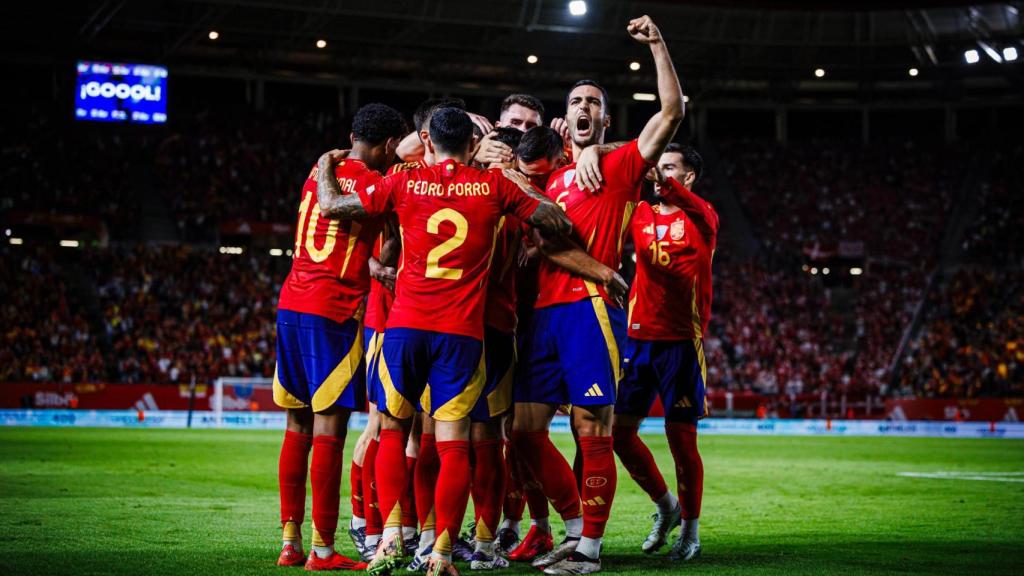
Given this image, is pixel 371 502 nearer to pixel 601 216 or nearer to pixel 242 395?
pixel 601 216

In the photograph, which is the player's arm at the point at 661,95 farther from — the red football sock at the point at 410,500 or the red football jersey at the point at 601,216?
the red football sock at the point at 410,500

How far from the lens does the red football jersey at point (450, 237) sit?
6.59 metres

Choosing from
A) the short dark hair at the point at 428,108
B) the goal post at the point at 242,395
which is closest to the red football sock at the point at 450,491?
the short dark hair at the point at 428,108

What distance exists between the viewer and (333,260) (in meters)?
7.27

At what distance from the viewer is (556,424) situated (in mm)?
30812

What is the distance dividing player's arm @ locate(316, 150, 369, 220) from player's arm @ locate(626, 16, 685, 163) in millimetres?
1787

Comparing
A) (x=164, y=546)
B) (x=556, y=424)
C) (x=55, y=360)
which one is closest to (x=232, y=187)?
(x=55, y=360)

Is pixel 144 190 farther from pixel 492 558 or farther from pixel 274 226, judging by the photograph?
pixel 492 558

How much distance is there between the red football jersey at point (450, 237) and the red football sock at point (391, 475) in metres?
0.70

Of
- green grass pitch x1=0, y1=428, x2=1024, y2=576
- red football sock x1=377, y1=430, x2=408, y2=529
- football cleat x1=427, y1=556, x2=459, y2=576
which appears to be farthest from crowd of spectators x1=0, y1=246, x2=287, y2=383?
Result: football cleat x1=427, y1=556, x2=459, y2=576

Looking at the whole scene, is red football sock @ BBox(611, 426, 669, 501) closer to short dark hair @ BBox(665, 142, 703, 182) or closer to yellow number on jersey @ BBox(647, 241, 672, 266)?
yellow number on jersey @ BBox(647, 241, 672, 266)

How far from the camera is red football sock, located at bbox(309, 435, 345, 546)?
22.7 feet

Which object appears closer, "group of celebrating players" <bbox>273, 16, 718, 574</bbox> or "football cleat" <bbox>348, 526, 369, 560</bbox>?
"group of celebrating players" <bbox>273, 16, 718, 574</bbox>

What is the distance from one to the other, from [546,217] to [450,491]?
65.7 inches
